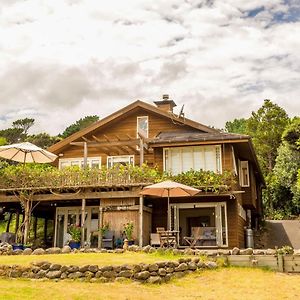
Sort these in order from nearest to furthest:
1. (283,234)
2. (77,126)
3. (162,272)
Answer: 1. (162,272)
2. (283,234)
3. (77,126)

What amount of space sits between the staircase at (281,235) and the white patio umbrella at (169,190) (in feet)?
27.6

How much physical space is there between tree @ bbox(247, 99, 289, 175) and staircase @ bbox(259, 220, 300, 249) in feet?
55.2

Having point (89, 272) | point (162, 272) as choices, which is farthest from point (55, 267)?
point (162, 272)

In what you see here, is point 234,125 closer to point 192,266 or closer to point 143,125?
point 143,125

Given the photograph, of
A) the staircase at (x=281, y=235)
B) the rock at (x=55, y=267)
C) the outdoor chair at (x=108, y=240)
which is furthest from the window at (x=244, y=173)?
the rock at (x=55, y=267)

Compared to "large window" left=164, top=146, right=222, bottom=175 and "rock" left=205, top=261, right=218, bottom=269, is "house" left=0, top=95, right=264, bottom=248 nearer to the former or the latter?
"large window" left=164, top=146, right=222, bottom=175

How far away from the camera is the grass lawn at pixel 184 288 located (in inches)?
430

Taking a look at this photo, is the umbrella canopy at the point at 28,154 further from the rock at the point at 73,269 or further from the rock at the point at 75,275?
the rock at the point at 75,275

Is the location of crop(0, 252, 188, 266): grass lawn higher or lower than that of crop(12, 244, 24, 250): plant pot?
lower

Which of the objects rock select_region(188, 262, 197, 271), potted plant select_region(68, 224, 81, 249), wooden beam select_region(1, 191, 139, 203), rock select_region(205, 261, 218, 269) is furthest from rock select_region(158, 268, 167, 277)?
potted plant select_region(68, 224, 81, 249)

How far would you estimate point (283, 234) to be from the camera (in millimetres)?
30031

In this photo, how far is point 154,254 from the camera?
52.6 ft

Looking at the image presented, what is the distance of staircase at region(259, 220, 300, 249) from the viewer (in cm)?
2619

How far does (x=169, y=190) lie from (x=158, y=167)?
3667 millimetres
